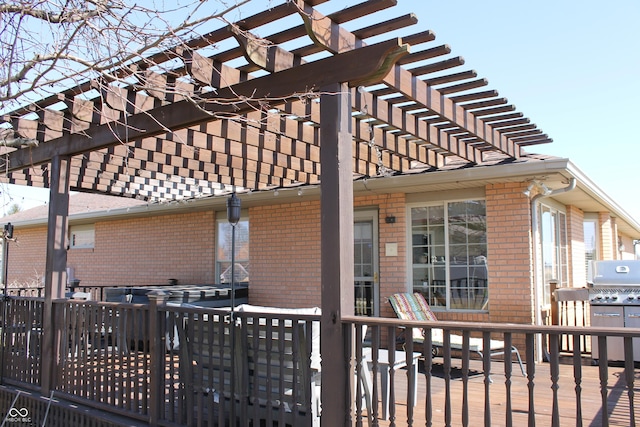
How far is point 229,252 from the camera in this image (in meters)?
10.6

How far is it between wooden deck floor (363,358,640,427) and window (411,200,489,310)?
1.09 m

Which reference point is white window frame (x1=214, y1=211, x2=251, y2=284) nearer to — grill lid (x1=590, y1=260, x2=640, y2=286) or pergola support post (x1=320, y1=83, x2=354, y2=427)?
grill lid (x1=590, y1=260, x2=640, y2=286)

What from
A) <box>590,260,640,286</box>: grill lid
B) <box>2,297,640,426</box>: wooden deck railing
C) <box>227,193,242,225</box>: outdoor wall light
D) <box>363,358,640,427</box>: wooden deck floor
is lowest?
<box>363,358,640,427</box>: wooden deck floor

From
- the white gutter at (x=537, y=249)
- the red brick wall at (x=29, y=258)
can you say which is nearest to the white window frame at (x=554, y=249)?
the white gutter at (x=537, y=249)

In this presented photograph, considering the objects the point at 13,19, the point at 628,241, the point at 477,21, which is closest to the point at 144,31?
the point at 13,19

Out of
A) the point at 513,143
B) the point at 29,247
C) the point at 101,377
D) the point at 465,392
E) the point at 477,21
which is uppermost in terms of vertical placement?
the point at 477,21

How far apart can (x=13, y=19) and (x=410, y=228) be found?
6.03m

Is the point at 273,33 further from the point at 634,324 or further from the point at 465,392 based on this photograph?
the point at 634,324

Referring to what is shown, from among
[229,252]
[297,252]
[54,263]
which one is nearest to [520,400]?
[297,252]

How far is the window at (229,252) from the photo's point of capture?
1044cm

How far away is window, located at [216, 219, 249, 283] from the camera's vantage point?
34.2 ft

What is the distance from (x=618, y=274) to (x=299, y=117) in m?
5.22

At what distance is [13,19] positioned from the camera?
3.28 metres

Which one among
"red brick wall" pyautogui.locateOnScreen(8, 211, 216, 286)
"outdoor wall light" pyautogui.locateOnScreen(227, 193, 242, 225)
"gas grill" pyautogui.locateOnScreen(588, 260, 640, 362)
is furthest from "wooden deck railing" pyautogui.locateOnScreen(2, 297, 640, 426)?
"red brick wall" pyautogui.locateOnScreen(8, 211, 216, 286)
